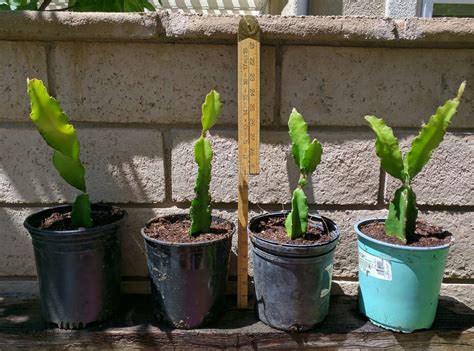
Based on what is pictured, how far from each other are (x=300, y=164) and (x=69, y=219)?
0.91m

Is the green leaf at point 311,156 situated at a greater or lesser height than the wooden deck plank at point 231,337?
greater

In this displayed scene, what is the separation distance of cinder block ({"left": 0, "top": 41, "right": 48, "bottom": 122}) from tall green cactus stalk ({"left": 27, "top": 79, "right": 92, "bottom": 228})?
0.28m

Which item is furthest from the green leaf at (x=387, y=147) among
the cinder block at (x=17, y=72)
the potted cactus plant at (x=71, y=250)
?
the cinder block at (x=17, y=72)

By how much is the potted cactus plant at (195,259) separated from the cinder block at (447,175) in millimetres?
747

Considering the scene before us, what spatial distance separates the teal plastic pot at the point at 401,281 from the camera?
1622 millimetres

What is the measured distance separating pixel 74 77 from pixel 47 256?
0.70 m

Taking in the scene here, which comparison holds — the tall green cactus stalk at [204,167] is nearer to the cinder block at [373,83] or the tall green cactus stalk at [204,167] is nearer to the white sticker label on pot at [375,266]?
the cinder block at [373,83]

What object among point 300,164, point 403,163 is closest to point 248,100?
point 300,164

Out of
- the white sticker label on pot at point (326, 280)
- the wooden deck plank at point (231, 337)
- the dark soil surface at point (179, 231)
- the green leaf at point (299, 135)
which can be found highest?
the green leaf at point (299, 135)

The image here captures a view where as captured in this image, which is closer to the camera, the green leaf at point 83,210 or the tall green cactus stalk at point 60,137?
the tall green cactus stalk at point 60,137

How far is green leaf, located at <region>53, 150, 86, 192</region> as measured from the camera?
1680mm

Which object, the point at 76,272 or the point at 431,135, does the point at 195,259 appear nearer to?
the point at 76,272

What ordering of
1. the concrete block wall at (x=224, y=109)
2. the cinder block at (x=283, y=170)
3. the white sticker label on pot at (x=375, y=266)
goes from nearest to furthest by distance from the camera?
the white sticker label on pot at (x=375, y=266)
the concrete block wall at (x=224, y=109)
the cinder block at (x=283, y=170)

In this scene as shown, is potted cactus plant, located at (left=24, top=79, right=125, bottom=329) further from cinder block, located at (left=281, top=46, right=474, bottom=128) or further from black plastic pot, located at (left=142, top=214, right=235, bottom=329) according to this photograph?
cinder block, located at (left=281, top=46, right=474, bottom=128)
